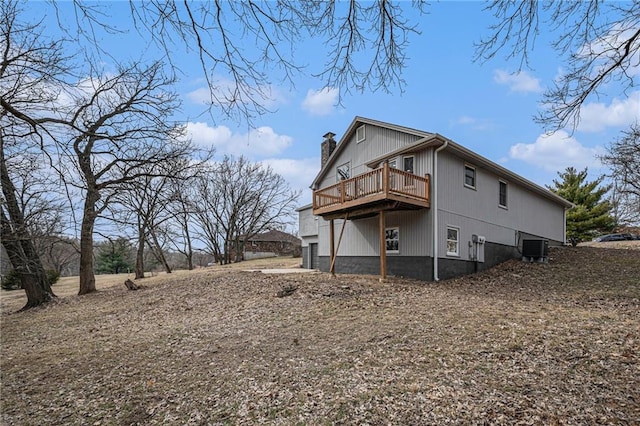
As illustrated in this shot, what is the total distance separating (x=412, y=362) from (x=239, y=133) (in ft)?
12.9

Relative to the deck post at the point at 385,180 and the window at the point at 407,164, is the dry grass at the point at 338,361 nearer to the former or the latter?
the deck post at the point at 385,180

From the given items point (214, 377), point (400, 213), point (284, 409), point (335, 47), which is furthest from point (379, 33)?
point (400, 213)

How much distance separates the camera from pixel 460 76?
4.45m

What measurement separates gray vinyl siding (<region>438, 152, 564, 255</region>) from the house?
0.04m

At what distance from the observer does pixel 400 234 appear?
13.9 metres

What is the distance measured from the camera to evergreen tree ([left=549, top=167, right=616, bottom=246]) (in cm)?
2620

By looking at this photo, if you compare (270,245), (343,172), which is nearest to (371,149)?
(343,172)

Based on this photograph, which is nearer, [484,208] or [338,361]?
[338,361]

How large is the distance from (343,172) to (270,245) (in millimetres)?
28539

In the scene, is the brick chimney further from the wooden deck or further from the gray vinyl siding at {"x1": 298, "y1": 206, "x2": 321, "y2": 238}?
the wooden deck

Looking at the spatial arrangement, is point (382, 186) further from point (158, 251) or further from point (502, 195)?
point (158, 251)

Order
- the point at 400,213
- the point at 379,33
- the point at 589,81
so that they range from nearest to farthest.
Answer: the point at 379,33
the point at 589,81
the point at 400,213

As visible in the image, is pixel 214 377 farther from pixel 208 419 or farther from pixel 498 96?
pixel 498 96

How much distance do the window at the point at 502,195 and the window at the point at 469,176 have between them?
232cm
